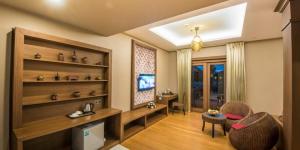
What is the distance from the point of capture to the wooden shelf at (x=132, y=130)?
3073 millimetres

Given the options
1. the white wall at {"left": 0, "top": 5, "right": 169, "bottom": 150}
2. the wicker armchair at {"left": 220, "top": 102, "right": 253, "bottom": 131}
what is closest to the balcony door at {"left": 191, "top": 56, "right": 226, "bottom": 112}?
the wicker armchair at {"left": 220, "top": 102, "right": 253, "bottom": 131}

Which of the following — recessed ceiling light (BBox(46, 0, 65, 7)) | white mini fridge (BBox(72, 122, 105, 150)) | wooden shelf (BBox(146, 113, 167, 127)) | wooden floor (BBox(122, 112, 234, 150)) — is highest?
recessed ceiling light (BBox(46, 0, 65, 7))

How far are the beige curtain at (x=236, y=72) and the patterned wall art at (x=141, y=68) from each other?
253 cm

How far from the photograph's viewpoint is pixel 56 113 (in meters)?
2.38

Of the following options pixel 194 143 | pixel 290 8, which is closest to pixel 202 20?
pixel 290 8

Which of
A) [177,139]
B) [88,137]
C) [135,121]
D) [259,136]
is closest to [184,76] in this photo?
[135,121]

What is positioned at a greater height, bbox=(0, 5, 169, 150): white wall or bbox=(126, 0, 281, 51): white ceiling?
bbox=(126, 0, 281, 51): white ceiling

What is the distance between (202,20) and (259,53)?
8.08 ft

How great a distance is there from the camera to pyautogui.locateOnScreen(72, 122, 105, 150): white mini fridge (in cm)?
222

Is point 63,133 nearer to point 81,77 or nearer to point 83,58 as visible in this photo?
point 81,77

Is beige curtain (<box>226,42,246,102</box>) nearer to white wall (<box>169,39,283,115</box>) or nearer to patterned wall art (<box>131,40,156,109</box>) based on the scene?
white wall (<box>169,39,283,115</box>)

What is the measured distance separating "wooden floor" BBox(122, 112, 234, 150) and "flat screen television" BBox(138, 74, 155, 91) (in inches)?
46.0

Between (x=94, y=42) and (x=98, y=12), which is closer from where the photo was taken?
(x=98, y=12)

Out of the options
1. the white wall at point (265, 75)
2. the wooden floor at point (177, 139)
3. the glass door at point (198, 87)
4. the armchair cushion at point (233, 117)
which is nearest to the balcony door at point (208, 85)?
the glass door at point (198, 87)
